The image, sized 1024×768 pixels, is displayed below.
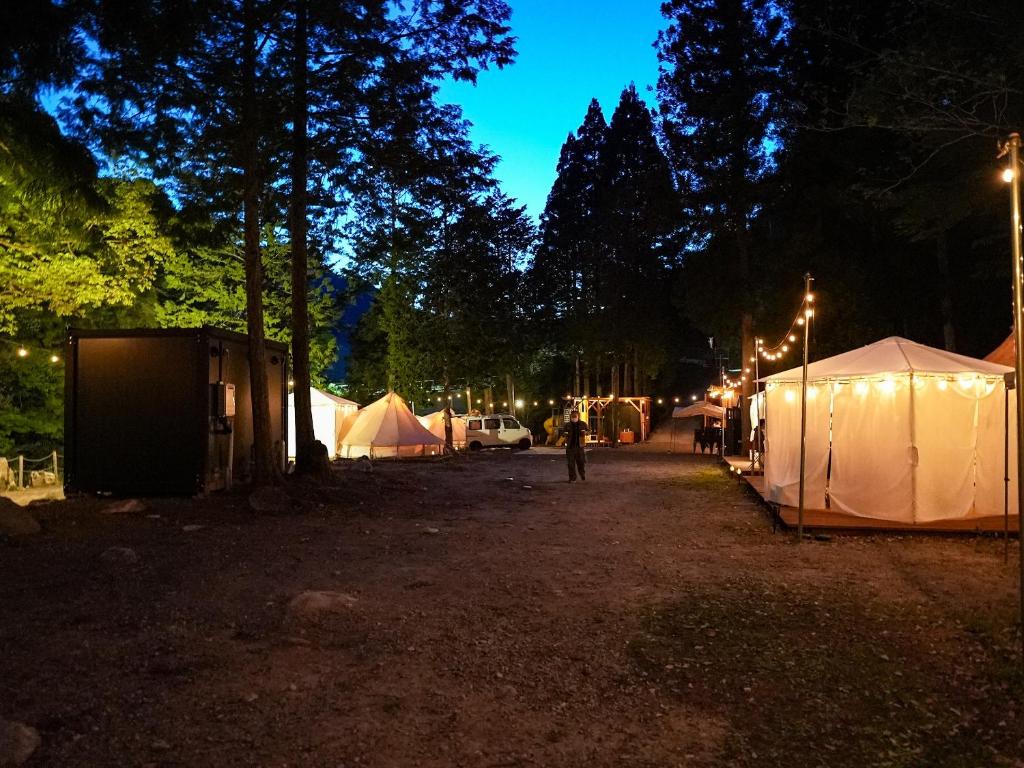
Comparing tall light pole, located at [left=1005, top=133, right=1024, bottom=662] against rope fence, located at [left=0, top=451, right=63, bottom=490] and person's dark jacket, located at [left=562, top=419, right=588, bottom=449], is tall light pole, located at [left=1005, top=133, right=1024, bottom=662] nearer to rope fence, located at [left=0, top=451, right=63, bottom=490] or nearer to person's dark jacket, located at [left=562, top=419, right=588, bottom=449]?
person's dark jacket, located at [left=562, top=419, right=588, bottom=449]

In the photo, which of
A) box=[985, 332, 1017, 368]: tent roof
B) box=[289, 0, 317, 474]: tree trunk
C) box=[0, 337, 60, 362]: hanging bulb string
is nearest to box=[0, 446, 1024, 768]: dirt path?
box=[289, 0, 317, 474]: tree trunk

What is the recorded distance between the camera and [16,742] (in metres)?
3.52

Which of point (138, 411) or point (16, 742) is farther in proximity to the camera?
point (138, 411)

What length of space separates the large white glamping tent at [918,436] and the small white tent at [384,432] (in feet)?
52.7

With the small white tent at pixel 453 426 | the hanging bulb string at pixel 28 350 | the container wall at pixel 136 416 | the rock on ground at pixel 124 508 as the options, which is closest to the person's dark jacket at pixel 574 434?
the container wall at pixel 136 416

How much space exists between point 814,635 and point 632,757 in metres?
2.59

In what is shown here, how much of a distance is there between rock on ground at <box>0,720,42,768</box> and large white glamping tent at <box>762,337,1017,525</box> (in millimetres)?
10410

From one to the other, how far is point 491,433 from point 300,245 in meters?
20.8

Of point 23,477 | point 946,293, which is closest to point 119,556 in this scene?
point 23,477

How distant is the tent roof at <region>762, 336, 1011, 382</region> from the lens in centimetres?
1075

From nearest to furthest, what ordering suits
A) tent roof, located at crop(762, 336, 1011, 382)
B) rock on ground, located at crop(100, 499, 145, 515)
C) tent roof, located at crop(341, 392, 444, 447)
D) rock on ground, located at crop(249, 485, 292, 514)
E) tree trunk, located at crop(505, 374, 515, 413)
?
tent roof, located at crop(762, 336, 1011, 382), rock on ground, located at crop(100, 499, 145, 515), rock on ground, located at crop(249, 485, 292, 514), tent roof, located at crop(341, 392, 444, 447), tree trunk, located at crop(505, 374, 515, 413)

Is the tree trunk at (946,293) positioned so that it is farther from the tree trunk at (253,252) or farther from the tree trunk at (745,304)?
the tree trunk at (253,252)

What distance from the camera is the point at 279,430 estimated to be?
16.1 metres

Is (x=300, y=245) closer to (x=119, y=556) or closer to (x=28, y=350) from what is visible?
(x=119, y=556)
